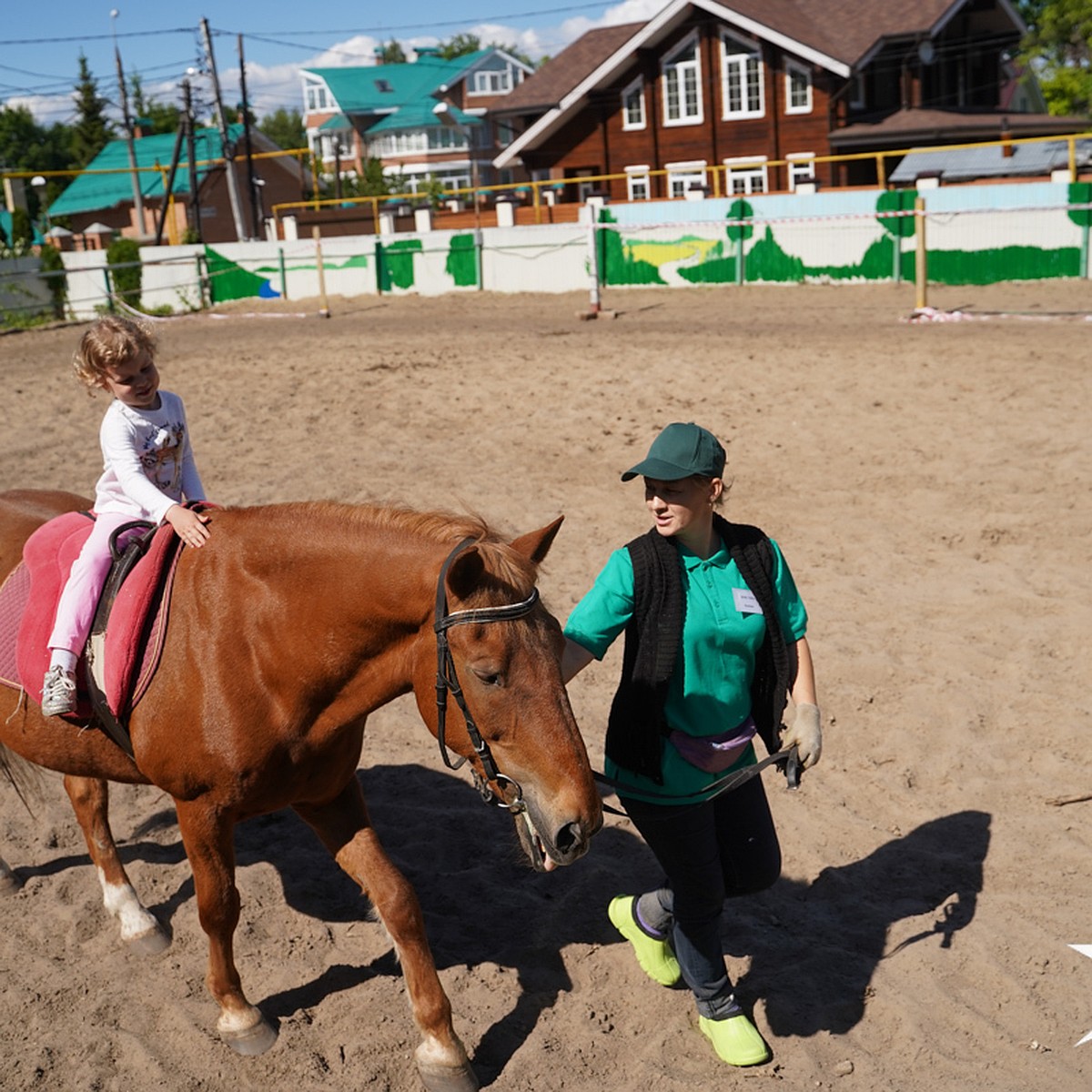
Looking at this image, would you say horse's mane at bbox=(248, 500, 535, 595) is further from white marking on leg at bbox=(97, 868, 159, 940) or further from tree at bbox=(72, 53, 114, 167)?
tree at bbox=(72, 53, 114, 167)

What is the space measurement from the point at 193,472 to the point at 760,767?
226cm

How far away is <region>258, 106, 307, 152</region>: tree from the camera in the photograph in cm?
10993

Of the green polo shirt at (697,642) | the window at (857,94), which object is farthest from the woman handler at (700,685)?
the window at (857,94)

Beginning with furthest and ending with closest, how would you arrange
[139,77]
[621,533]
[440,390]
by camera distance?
[139,77] → [440,390] → [621,533]

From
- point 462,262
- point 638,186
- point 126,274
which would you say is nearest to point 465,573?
point 462,262

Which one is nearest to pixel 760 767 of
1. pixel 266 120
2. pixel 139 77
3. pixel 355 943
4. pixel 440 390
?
pixel 355 943

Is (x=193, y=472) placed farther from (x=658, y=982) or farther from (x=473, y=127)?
(x=473, y=127)

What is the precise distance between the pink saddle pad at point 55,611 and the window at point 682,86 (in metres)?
33.0

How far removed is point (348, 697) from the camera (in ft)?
10.2

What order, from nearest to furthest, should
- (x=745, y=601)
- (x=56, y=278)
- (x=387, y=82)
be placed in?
(x=745, y=601) → (x=56, y=278) → (x=387, y=82)

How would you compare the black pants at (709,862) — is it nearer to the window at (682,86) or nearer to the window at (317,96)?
the window at (682,86)

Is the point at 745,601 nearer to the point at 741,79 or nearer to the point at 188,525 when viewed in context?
the point at 188,525

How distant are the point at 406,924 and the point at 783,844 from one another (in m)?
1.74

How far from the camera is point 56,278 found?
27219mm
